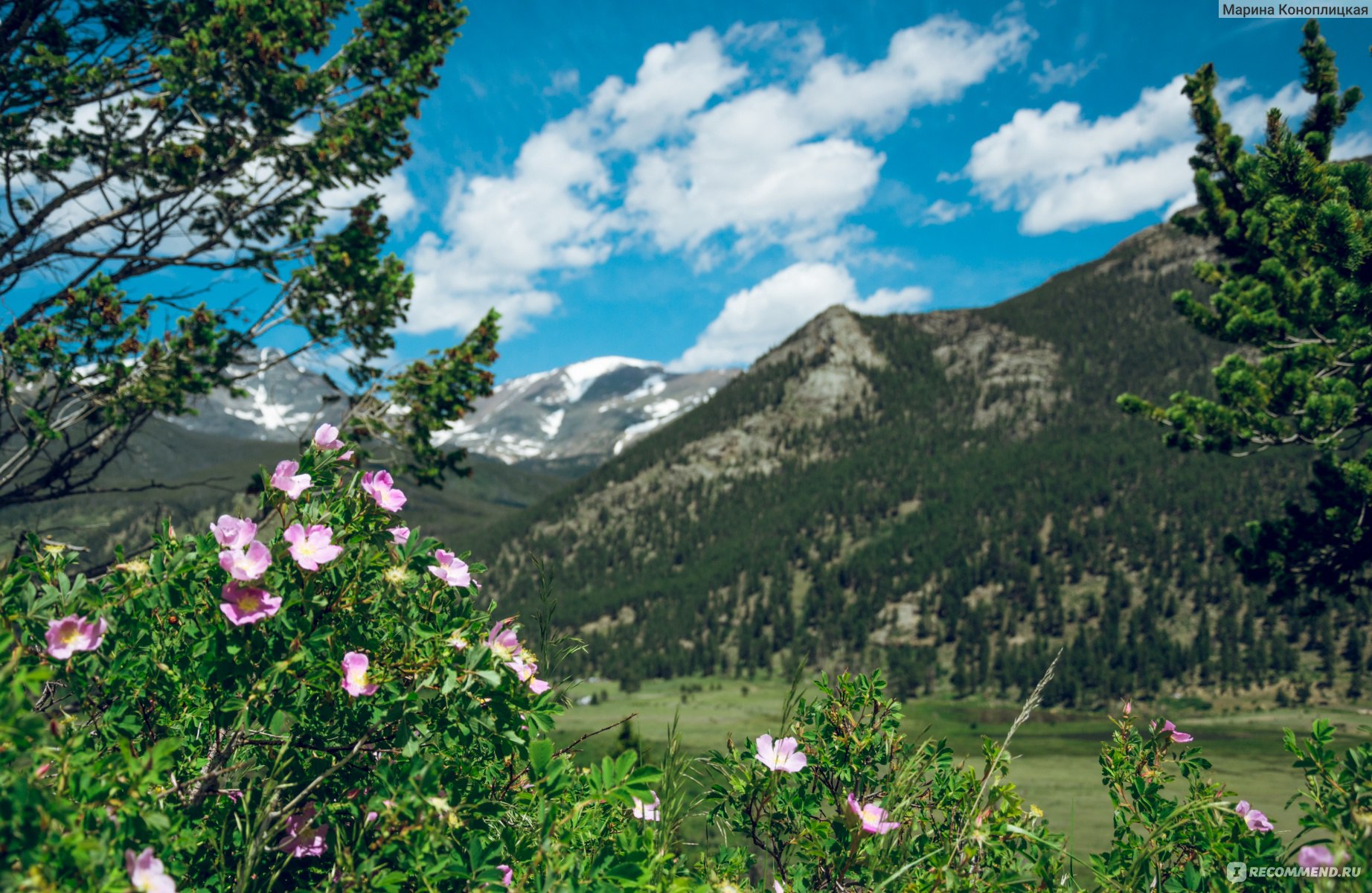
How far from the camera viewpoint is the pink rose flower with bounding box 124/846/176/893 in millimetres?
1443

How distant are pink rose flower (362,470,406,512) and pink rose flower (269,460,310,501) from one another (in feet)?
Result: 0.62

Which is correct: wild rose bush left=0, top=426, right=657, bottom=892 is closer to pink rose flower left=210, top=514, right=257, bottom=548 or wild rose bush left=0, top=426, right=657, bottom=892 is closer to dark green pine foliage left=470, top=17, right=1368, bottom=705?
pink rose flower left=210, top=514, right=257, bottom=548

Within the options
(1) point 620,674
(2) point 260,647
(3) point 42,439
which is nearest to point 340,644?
(2) point 260,647

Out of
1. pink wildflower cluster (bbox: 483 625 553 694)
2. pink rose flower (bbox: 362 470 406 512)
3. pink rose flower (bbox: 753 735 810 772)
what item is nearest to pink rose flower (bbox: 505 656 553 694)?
pink wildflower cluster (bbox: 483 625 553 694)

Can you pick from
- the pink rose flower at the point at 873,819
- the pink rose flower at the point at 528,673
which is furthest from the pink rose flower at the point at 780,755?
the pink rose flower at the point at 528,673

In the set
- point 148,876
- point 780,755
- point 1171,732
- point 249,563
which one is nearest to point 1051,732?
point 1171,732

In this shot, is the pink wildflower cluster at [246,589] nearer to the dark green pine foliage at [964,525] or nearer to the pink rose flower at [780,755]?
the pink rose flower at [780,755]

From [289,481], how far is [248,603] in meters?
0.40

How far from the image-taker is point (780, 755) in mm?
2426

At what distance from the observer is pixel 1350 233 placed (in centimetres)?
727

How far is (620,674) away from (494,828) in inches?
3545

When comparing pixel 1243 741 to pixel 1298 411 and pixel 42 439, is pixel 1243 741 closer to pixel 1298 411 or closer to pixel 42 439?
pixel 1298 411

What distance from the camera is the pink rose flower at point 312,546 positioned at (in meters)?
1.88

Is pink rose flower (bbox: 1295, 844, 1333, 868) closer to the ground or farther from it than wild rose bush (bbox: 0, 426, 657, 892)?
closer to the ground
